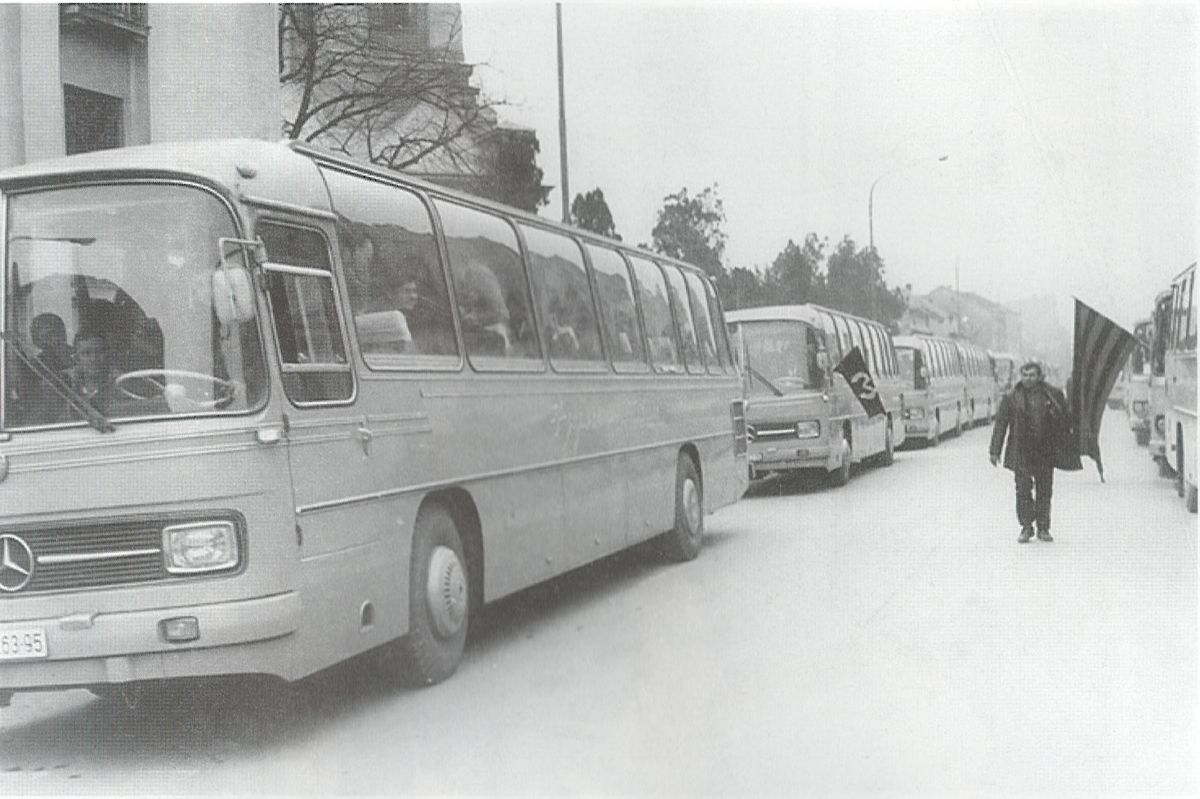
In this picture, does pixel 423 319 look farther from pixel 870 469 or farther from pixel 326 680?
pixel 870 469

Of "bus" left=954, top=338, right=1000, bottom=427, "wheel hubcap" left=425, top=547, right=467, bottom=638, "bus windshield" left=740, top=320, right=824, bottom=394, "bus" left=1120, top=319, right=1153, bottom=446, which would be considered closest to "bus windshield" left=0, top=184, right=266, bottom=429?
"wheel hubcap" left=425, top=547, right=467, bottom=638

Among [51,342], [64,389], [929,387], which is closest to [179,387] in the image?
[64,389]

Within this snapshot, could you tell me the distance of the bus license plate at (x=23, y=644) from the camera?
247 inches

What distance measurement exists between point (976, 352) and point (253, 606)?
45.3 m

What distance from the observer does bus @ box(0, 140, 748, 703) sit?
627 cm

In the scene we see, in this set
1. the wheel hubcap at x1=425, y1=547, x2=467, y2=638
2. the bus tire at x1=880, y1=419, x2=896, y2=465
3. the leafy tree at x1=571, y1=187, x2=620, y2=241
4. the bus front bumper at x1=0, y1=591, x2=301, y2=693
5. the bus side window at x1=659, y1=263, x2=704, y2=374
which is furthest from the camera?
the leafy tree at x1=571, y1=187, x2=620, y2=241

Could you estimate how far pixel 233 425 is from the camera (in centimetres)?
638

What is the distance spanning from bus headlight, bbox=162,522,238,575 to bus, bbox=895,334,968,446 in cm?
2594

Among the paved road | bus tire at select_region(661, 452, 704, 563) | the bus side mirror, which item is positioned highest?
the bus side mirror

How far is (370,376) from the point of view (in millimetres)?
7484

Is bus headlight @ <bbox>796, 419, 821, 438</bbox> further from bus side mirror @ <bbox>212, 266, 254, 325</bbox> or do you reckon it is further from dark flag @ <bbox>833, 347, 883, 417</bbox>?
bus side mirror @ <bbox>212, 266, 254, 325</bbox>

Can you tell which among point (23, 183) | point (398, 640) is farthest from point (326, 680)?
point (23, 183)

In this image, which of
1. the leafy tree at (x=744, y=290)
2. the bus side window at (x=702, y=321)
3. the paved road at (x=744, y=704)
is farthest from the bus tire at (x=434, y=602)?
the leafy tree at (x=744, y=290)

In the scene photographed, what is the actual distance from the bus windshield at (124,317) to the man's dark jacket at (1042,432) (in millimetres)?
8813
